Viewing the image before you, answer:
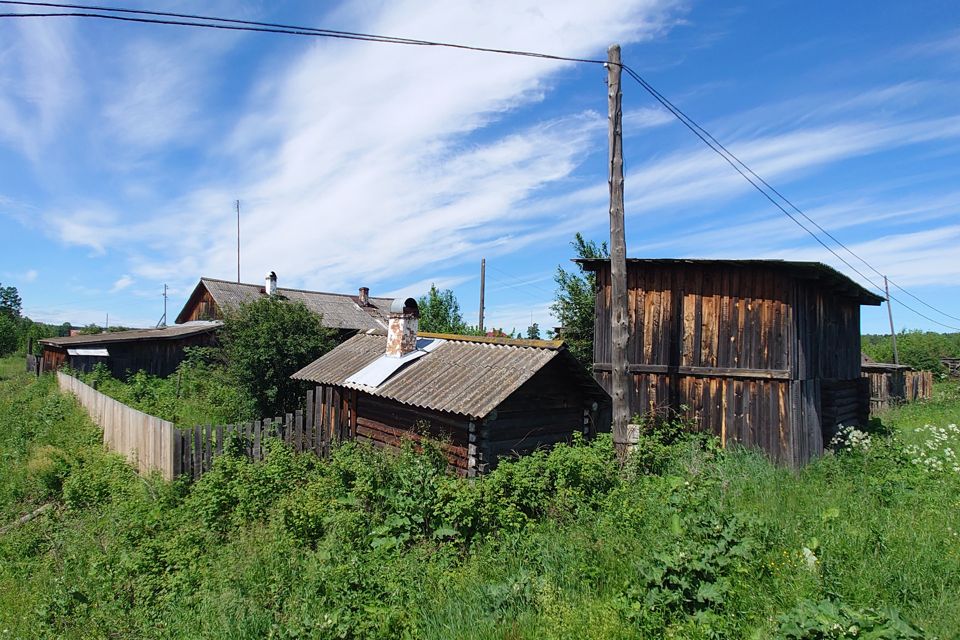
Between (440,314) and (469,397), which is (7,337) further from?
(469,397)

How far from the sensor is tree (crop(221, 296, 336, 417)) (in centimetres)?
1573

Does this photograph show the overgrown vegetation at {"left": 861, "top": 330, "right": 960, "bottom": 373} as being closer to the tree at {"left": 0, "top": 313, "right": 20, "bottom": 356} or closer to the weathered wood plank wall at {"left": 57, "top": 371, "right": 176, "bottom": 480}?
the weathered wood plank wall at {"left": 57, "top": 371, "right": 176, "bottom": 480}

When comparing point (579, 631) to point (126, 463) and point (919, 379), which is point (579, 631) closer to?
point (126, 463)

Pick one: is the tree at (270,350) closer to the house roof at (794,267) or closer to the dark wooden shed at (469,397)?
the dark wooden shed at (469,397)

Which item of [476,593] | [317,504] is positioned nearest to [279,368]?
[317,504]

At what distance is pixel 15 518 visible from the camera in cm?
952

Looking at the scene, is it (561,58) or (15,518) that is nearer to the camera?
(561,58)

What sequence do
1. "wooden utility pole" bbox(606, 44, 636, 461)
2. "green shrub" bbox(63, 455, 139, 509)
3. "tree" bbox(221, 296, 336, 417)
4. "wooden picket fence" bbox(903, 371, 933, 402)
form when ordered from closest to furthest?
"wooden utility pole" bbox(606, 44, 636, 461), "green shrub" bbox(63, 455, 139, 509), "tree" bbox(221, 296, 336, 417), "wooden picket fence" bbox(903, 371, 933, 402)

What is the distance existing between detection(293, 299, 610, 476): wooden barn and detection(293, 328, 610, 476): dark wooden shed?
0.7 inches

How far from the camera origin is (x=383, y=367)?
10.8m

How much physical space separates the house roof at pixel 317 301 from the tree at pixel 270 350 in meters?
11.7

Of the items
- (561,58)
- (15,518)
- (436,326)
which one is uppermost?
(561,58)

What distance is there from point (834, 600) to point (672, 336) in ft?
24.7

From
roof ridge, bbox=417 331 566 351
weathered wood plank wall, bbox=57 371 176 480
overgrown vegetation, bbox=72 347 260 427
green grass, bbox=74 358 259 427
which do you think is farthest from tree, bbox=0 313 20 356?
roof ridge, bbox=417 331 566 351
